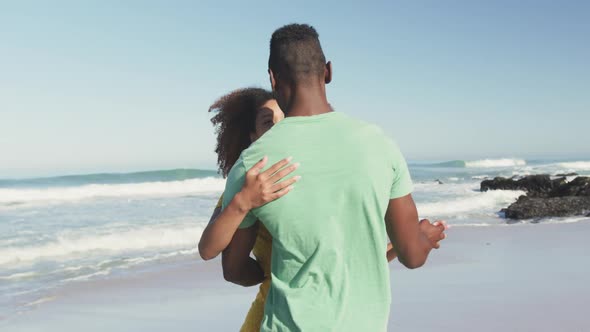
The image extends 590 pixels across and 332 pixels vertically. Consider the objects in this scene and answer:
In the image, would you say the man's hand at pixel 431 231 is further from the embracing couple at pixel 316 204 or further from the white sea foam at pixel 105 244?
the white sea foam at pixel 105 244

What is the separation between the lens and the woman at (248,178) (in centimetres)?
182

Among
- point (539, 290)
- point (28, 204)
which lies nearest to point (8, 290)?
point (539, 290)

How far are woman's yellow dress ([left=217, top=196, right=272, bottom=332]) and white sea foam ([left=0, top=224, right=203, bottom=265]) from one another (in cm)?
846

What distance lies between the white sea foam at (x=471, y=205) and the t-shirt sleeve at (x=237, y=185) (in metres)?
14.6

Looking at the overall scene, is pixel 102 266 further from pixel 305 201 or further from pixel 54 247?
pixel 305 201

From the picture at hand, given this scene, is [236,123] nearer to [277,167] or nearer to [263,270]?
[263,270]

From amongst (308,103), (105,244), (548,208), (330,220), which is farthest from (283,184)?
(548,208)

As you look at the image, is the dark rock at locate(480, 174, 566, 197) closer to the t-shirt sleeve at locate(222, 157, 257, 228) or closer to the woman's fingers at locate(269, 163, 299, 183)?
the t-shirt sleeve at locate(222, 157, 257, 228)

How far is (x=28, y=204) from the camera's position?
22.1m

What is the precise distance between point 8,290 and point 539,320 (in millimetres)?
6199

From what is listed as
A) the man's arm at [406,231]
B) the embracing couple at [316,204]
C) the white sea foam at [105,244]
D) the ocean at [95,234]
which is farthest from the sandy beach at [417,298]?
the embracing couple at [316,204]

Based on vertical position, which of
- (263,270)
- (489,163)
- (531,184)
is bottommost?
(489,163)

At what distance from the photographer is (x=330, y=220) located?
1807 millimetres

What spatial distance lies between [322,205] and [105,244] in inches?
391
